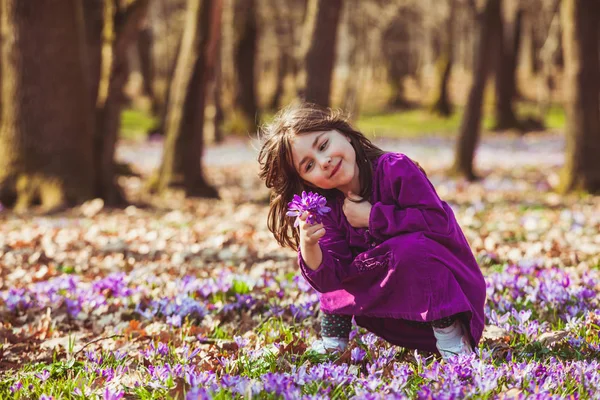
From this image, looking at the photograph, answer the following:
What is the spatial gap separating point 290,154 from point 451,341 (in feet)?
3.95

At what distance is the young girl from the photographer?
11.0 feet

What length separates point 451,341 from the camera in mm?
3424

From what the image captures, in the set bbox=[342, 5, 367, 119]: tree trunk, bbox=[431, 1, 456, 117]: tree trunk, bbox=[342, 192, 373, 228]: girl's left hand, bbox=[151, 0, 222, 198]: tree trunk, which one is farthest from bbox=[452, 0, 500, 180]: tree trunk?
bbox=[431, 1, 456, 117]: tree trunk

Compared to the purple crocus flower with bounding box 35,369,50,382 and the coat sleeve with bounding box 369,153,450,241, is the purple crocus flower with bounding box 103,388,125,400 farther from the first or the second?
the coat sleeve with bounding box 369,153,450,241

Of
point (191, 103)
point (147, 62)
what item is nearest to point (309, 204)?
point (191, 103)

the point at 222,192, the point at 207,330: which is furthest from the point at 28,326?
the point at 222,192

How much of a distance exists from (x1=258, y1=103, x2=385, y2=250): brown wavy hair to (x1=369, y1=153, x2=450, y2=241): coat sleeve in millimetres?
159

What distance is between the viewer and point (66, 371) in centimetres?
350

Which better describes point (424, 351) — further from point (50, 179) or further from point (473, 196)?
point (473, 196)

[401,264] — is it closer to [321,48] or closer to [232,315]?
[232,315]

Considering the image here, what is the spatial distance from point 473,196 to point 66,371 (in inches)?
355

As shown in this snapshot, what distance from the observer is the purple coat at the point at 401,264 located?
3.33 meters

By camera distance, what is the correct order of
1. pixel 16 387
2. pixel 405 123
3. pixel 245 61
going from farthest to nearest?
1. pixel 405 123
2. pixel 245 61
3. pixel 16 387

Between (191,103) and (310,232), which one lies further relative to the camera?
(191,103)
